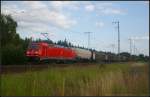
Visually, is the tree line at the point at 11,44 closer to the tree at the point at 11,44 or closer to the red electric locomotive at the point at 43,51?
the tree at the point at 11,44

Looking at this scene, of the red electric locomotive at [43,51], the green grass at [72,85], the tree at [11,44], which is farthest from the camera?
the tree at [11,44]

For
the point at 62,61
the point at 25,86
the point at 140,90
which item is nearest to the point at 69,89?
the point at 25,86

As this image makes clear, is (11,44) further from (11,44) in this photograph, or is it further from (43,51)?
(43,51)

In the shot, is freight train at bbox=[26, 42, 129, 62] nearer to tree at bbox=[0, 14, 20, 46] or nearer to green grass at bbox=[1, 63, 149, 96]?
tree at bbox=[0, 14, 20, 46]

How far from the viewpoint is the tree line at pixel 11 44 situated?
138ft

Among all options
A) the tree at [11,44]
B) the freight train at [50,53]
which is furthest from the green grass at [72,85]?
the freight train at [50,53]

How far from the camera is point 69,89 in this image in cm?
1448

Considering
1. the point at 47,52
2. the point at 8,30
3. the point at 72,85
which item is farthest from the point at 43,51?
the point at 8,30

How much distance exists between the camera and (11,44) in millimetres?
Answer: 50531

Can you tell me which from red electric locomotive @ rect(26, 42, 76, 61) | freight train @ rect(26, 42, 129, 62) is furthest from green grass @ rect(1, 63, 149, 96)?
freight train @ rect(26, 42, 129, 62)

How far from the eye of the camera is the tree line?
42.1 m

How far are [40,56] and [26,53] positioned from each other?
7.39ft

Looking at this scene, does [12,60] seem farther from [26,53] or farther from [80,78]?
[80,78]

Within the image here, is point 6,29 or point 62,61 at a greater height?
point 6,29
